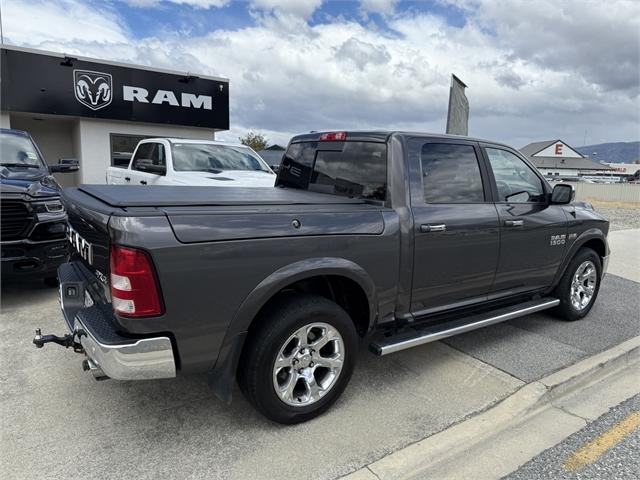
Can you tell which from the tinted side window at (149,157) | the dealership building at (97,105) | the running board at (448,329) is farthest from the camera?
the dealership building at (97,105)

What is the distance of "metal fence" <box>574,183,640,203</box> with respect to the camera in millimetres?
31312

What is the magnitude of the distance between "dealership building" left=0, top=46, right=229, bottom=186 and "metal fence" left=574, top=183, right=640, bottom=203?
25967 millimetres

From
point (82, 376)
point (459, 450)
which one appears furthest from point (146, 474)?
point (459, 450)

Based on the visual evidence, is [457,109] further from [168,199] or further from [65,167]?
[168,199]

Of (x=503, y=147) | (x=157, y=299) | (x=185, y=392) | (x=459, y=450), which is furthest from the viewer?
(x=503, y=147)

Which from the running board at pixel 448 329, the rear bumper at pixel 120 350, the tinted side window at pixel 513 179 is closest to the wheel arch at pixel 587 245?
the running board at pixel 448 329

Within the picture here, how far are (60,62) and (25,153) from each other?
852cm

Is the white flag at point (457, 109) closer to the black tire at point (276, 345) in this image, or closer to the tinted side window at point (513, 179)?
the tinted side window at point (513, 179)

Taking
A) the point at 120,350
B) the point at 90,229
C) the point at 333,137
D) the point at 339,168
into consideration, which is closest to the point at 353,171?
the point at 339,168

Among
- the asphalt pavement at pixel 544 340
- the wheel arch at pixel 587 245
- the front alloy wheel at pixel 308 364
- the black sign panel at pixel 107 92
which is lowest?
the asphalt pavement at pixel 544 340

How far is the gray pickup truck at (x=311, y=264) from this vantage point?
242 centimetres

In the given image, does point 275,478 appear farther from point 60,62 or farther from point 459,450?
point 60,62

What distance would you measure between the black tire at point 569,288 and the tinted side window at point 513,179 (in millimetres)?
901

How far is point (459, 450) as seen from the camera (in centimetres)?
283
